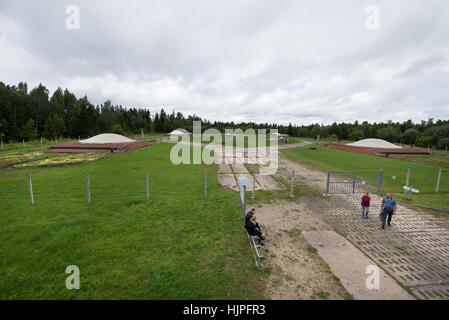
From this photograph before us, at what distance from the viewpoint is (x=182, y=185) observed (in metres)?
12.0

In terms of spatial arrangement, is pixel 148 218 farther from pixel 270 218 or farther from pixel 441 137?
pixel 441 137

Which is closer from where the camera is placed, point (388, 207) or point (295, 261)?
point (295, 261)

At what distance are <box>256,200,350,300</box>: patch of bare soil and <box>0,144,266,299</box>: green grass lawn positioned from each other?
62cm

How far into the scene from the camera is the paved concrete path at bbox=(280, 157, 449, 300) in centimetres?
467

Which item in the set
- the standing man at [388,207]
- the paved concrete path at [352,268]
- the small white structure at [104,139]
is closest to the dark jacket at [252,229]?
the paved concrete path at [352,268]

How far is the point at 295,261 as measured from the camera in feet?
17.3

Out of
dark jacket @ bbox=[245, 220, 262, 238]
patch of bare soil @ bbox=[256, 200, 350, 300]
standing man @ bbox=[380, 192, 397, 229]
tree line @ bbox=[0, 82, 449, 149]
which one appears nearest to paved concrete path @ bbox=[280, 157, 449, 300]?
standing man @ bbox=[380, 192, 397, 229]

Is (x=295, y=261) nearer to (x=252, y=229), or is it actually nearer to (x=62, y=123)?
(x=252, y=229)

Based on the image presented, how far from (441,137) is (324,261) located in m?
61.0

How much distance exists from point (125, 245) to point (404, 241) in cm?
891

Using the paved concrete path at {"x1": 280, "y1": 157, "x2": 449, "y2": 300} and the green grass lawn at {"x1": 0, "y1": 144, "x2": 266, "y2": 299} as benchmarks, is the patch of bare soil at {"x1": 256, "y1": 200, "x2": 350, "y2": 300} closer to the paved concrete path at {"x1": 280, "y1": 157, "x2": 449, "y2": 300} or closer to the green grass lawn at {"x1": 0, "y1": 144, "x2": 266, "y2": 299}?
the green grass lawn at {"x1": 0, "y1": 144, "x2": 266, "y2": 299}

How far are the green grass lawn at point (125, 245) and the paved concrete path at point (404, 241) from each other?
12.1 feet

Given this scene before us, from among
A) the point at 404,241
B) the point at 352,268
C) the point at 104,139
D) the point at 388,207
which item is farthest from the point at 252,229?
the point at 104,139
